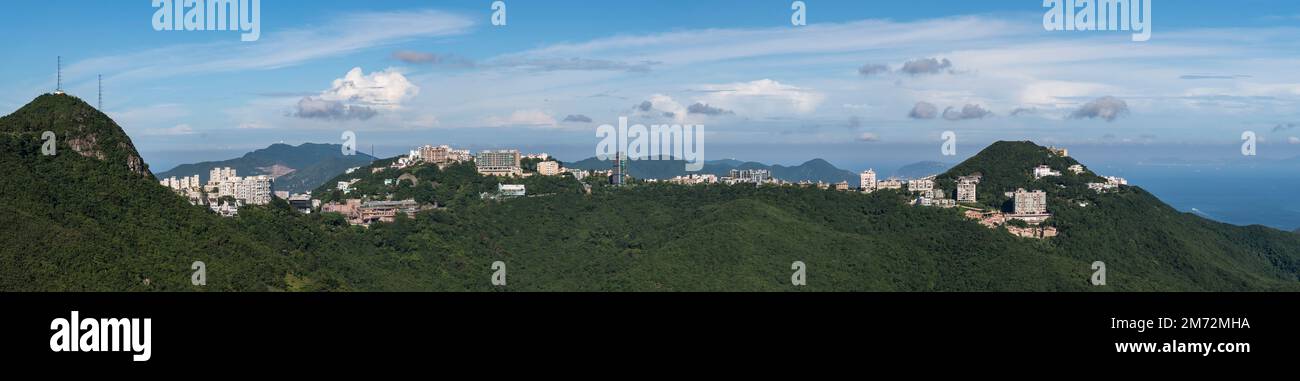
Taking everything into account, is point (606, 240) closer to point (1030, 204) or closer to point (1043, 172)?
point (1030, 204)

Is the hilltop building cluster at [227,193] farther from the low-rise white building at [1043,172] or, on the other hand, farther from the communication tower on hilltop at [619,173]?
the low-rise white building at [1043,172]

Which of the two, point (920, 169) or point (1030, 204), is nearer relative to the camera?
point (1030, 204)

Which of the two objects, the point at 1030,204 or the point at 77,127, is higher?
the point at 77,127

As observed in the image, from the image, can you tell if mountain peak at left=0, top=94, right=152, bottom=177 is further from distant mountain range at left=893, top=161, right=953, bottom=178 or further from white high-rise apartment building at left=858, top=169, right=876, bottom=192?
distant mountain range at left=893, top=161, right=953, bottom=178

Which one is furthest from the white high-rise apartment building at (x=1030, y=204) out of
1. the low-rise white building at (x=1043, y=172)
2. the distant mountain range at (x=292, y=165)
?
the distant mountain range at (x=292, y=165)

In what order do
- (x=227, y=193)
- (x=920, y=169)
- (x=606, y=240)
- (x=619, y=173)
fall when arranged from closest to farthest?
(x=227, y=193) < (x=606, y=240) < (x=619, y=173) < (x=920, y=169)

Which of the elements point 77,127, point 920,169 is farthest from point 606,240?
point 920,169
